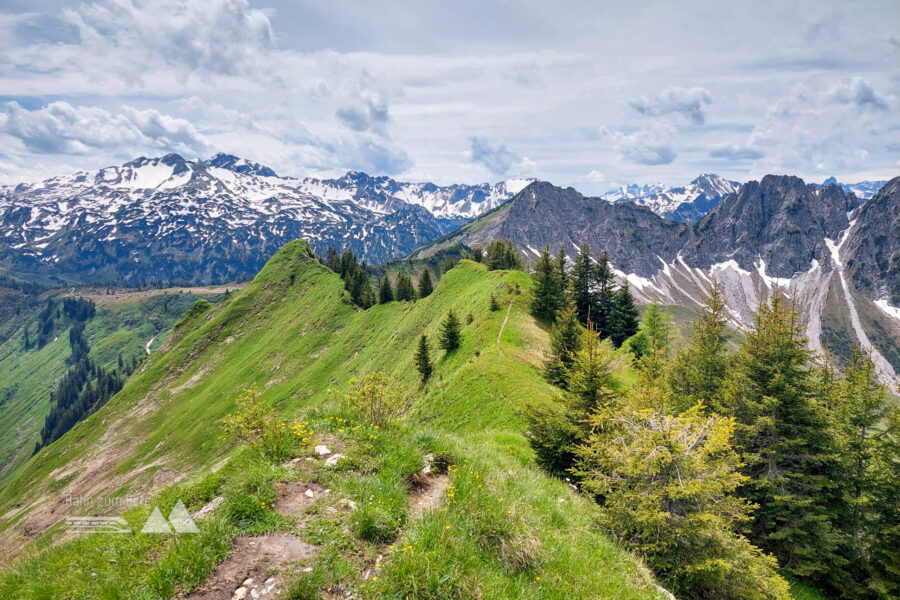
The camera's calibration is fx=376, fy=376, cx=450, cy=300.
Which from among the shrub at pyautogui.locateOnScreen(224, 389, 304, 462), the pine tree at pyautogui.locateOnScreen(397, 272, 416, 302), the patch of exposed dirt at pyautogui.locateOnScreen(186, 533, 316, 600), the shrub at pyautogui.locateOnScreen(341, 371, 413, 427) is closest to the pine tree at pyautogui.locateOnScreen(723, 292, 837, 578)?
the shrub at pyautogui.locateOnScreen(341, 371, 413, 427)

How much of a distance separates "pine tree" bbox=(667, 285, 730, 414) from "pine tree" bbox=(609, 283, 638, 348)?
27819 mm

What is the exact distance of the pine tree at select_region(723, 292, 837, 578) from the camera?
2031 cm

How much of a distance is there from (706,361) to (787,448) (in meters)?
9.86

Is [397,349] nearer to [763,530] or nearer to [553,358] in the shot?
[553,358]

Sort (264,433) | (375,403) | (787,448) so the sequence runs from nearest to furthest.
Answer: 1. (264,433)
2. (375,403)
3. (787,448)

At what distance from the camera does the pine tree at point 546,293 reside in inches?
2048

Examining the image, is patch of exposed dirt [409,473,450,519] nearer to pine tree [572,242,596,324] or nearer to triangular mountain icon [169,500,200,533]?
triangular mountain icon [169,500,200,533]

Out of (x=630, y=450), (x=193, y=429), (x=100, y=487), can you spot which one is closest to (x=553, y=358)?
(x=630, y=450)

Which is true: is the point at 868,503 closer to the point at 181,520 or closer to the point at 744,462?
the point at 744,462

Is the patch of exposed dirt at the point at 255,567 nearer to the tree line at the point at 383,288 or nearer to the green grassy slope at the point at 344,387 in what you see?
the green grassy slope at the point at 344,387

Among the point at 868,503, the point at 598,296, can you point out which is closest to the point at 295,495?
the point at 868,503

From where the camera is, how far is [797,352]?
2062cm

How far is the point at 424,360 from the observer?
44.7 meters

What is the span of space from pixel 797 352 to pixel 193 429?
92.8 m
